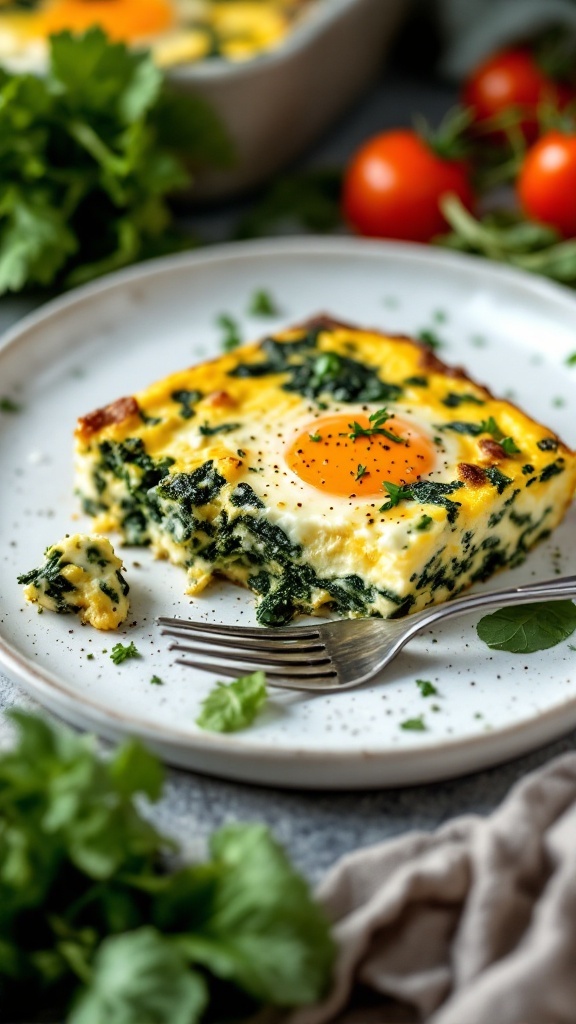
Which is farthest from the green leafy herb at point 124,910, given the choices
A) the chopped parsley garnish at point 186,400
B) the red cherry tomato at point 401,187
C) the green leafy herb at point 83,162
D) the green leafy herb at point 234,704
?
the red cherry tomato at point 401,187

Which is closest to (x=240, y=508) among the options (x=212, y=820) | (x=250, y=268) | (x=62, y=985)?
(x=212, y=820)

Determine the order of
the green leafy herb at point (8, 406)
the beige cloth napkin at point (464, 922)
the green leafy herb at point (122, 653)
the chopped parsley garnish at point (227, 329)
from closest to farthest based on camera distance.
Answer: the beige cloth napkin at point (464, 922)
the green leafy herb at point (122, 653)
the green leafy herb at point (8, 406)
the chopped parsley garnish at point (227, 329)

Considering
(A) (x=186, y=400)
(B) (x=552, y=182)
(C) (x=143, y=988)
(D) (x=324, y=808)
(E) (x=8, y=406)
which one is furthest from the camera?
(B) (x=552, y=182)

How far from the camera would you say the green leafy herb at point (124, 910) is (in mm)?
2939

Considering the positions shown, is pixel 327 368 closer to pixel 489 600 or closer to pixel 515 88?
pixel 489 600

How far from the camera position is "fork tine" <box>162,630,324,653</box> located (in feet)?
13.5

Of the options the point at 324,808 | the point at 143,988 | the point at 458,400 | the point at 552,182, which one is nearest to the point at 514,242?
the point at 552,182

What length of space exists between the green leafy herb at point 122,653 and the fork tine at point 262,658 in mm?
175

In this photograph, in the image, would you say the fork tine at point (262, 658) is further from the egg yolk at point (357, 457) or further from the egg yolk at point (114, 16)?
the egg yolk at point (114, 16)

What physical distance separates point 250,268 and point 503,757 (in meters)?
3.49

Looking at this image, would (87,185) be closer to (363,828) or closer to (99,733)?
(99,733)

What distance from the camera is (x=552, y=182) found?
6.77 m

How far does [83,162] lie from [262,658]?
3.64 meters

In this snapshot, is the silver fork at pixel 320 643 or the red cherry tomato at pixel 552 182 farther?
the red cherry tomato at pixel 552 182
